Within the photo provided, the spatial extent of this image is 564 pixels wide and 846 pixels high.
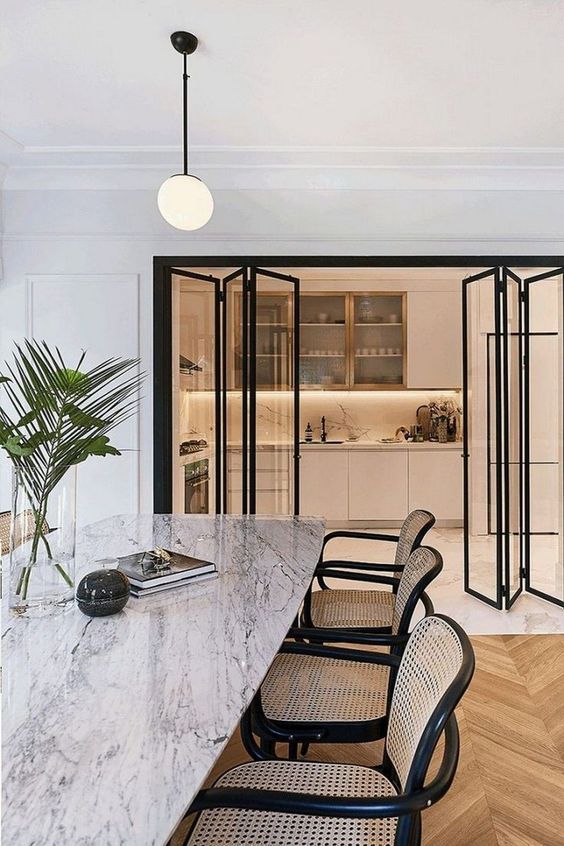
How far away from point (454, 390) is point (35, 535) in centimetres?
582

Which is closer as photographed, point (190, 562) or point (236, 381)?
point (190, 562)

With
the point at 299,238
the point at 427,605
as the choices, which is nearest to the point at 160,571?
the point at 427,605

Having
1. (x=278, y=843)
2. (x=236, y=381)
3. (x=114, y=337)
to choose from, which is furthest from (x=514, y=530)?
(x=278, y=843)

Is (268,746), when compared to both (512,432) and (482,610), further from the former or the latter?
(512,432)

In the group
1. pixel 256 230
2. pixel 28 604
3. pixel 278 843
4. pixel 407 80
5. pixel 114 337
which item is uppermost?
pixel 407 80

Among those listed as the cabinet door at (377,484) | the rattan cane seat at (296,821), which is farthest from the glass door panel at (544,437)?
the rattan cane seat at (296,821)

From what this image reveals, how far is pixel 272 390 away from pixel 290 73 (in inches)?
74.5

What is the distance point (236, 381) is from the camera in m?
3.96

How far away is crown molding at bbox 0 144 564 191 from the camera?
3.54 m

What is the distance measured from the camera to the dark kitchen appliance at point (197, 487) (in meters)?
4.00

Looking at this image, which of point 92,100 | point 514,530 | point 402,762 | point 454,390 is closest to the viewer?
point 402,762

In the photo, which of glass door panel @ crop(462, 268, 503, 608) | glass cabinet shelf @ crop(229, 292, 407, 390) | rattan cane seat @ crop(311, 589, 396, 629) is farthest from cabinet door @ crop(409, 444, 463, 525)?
rattan cane seat @ crop(311, 589, 396, 629)

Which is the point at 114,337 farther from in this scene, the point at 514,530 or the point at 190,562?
the point at 514,530

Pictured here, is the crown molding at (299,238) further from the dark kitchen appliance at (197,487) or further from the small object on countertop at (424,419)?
the small object on countertop at (424,419)
